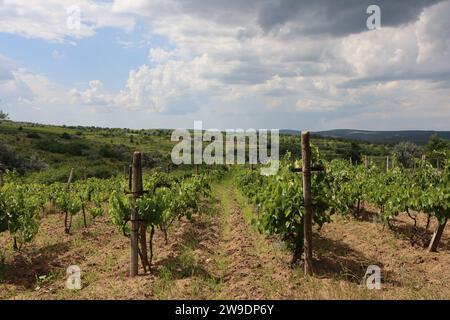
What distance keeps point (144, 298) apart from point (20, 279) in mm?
3731

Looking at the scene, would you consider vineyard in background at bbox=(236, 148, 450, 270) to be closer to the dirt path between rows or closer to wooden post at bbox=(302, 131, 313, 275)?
wooden post at bbox=(302, 131, 313, 275)

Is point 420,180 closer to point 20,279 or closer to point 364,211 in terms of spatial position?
point 364,211

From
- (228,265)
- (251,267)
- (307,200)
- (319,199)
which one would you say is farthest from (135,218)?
(319,199)

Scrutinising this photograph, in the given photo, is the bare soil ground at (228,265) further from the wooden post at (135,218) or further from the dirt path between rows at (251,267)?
the wooden post at (135,218)

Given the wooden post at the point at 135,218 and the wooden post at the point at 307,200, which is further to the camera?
the wooden post at the point at 135,218

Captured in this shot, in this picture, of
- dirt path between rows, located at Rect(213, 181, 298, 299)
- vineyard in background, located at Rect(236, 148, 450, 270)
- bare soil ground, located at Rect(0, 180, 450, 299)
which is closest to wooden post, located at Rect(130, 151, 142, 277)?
bare soil ground, located at Rect(0, 180, 450, 299)

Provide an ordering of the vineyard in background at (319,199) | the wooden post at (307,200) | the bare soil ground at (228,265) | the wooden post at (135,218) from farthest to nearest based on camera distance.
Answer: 1. the vineyard in background at (319,199)
2. the wooden post at (135,218)
3. the wooden post at (307,200)
4. the bare soil ground at (228,265)

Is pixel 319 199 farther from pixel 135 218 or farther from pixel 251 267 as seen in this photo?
pixel 135 218

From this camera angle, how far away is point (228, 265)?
9.31 m

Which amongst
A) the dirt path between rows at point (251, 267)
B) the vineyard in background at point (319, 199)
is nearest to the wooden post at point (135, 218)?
the dirt path between rows at point (251, 267)

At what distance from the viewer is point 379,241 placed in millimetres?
11555

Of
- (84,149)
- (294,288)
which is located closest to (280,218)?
(294,288)

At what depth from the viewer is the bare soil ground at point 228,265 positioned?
23.7ft
